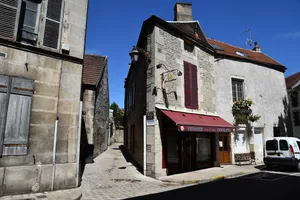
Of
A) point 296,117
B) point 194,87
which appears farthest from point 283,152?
point 296,117

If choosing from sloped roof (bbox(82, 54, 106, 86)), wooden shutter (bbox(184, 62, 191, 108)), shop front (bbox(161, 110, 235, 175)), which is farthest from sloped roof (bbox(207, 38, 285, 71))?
sloped roof (bbox(82, 54, 106, 86))

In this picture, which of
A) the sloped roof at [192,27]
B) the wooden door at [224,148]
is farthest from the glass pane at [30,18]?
the wooden door at [224,148]

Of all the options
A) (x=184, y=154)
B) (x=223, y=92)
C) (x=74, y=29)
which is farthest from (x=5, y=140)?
(x=223, y=92)

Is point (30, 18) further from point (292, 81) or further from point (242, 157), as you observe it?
point (292, 81)

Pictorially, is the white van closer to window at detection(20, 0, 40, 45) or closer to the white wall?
the white wall

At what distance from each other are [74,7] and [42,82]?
279 cm

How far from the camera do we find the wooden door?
10.5 metres

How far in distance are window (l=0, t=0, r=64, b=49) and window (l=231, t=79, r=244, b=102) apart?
10.2m

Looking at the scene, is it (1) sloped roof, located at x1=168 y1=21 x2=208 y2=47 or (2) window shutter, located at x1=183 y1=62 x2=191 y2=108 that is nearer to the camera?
(2) window shutter, located at x1=183 y1=62 x2=191 y2=108

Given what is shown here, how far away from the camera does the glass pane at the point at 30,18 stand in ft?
17.9

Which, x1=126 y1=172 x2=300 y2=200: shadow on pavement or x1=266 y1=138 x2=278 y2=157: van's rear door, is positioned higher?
x1=266 y1=138 x2=278 y2=157: van's rear door

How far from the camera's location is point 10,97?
16.3 ft

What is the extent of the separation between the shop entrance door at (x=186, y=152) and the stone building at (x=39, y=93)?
4745mm

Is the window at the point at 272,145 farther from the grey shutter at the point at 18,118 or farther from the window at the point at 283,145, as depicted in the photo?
the grey shutter at the point at 18,118
